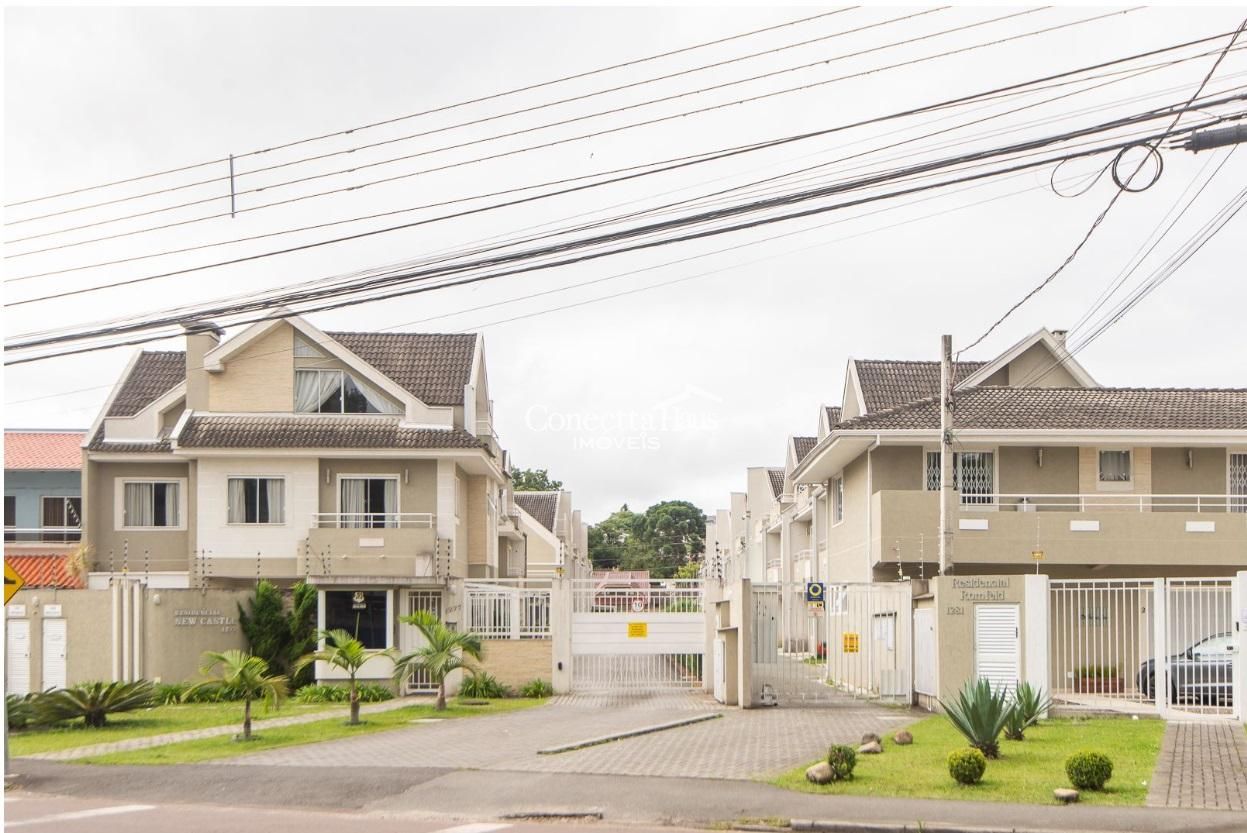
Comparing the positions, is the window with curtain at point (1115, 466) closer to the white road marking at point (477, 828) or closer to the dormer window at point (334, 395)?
the dormer window at point (334, 395)

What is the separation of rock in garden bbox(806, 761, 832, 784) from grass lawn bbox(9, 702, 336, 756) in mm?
10646

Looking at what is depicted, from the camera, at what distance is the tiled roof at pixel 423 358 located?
32.9 m

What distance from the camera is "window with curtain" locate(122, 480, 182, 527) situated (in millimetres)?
32812

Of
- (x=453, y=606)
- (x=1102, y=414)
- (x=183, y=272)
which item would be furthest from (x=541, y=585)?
(x=183, y=272)

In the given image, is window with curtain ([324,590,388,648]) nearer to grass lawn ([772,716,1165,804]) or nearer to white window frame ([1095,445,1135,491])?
grass lawn ([772,716,1165,804])

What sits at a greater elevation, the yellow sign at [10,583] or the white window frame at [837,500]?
the white window frame at [837,500]

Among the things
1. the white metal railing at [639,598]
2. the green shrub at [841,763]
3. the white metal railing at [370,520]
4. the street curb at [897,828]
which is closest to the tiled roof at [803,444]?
the white metal railing at [370,520]

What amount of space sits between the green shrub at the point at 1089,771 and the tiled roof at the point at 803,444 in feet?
106

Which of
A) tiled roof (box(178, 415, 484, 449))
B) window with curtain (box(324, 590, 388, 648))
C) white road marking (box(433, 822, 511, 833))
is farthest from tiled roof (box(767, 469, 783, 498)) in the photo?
white road marking (box(433, 822, 511, 833))

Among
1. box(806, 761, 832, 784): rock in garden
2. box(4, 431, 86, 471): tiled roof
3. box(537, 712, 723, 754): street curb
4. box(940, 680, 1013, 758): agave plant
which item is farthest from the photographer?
box(4, 431, 86, 471): tiled roof

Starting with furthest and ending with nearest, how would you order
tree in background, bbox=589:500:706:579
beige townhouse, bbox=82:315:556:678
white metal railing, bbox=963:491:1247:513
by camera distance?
tree in background, bbox=589:500:706:579
white metal railing, bbox=963:491:1247:513
beige townhouse, bbox=82:315:556:678

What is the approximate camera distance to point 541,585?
30344 mm

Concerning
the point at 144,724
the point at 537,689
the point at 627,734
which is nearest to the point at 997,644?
the point at 627,734

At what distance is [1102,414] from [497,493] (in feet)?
60.4
